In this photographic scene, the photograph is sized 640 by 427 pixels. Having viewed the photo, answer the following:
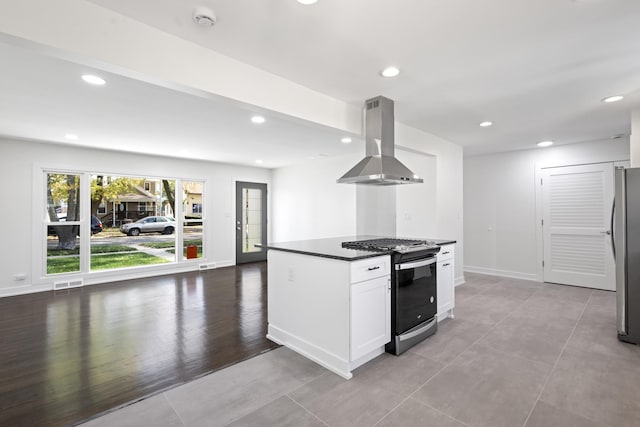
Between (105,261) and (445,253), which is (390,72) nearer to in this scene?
(445,253)

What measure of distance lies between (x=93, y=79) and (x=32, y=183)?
3.70 meters

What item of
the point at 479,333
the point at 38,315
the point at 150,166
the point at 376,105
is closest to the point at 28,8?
the point at 376,105

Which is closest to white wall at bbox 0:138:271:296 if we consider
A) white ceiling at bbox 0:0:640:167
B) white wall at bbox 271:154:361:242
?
white ceiling at bbox 0:0:640:167

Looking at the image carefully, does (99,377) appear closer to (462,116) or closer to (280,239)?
(462,116)

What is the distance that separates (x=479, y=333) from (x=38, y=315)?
17.4 feet

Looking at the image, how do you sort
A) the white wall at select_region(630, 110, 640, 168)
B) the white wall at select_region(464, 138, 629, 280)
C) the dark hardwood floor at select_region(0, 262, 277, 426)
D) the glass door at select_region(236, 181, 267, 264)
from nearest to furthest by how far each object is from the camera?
1. the dark hardwood floor at select_region(0, 262, 277, 426)
2. the white wall at select_region(630, 110, 640, 168)
3. the white wall at select_region(464, 138, 629, 280)
4. the glass door at select_region(236, 181, 267, 264)

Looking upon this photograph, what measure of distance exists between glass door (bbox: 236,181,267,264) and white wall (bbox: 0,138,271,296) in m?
0.52

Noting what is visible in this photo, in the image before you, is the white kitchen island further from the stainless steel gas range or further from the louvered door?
the louvered door

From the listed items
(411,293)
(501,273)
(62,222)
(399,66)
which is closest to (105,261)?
(62,222)

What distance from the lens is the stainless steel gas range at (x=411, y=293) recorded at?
2764mm

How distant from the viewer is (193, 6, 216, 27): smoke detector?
181cm

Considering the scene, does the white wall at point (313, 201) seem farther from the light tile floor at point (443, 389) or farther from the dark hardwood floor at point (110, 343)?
the light tile floor at point (443, 389)

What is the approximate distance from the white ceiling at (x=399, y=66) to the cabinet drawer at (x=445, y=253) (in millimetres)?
1625

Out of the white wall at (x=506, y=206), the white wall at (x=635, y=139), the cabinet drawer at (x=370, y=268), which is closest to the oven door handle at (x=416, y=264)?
the cabinet drawer at (x=370, y=268)
